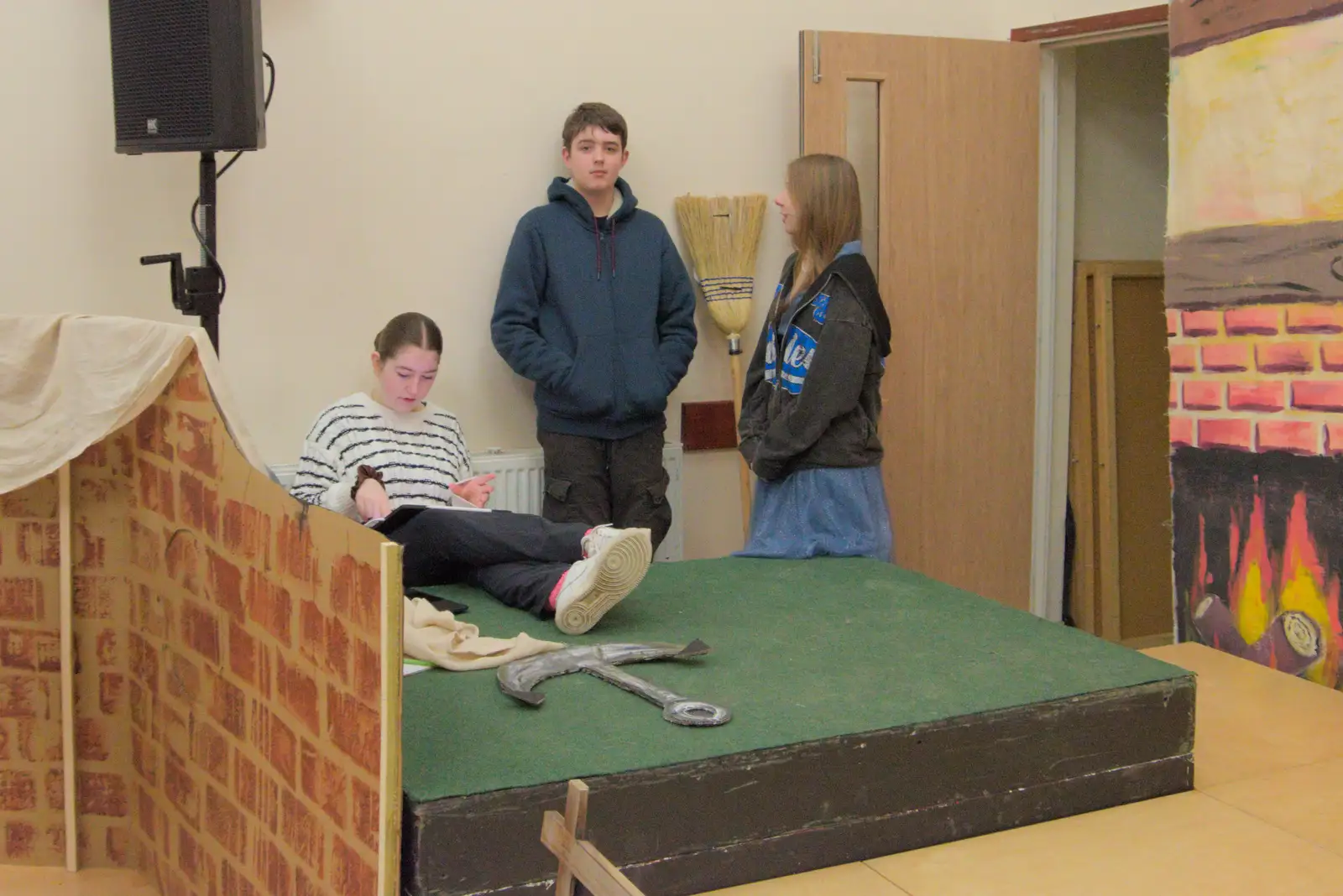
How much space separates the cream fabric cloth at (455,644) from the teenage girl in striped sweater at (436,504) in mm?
203

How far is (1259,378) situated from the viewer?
2.91 m

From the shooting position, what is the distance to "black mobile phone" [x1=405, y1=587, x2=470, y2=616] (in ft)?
Answer: 9.25

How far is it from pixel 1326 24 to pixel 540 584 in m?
1.91

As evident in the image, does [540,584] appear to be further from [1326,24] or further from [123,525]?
[1326,24]

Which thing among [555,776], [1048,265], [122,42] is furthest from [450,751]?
[1048,265]

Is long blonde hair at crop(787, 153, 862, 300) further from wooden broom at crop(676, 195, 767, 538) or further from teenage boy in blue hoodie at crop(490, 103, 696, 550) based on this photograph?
wooden broom at crop(676, 195, 767, 538)

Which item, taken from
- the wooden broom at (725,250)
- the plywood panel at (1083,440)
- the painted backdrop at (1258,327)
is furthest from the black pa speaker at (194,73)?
the plywood panel at (1083,440)

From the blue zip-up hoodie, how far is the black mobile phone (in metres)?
1.06

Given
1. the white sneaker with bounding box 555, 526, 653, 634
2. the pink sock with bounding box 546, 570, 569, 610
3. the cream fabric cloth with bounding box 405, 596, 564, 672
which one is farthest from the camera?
the pink sock with bounding box 546, 570, 569, 610

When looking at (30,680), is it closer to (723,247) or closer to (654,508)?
(654,508)

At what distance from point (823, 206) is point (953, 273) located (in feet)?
4.10

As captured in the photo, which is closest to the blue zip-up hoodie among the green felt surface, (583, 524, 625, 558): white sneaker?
the green felt surface

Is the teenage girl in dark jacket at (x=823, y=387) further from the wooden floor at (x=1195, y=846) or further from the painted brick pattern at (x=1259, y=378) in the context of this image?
the wooden floor at (x=1195, y=846)

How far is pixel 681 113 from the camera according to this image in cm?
422
